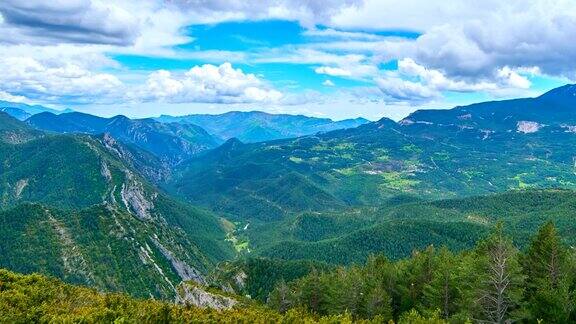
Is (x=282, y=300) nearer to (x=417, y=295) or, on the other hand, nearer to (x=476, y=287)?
(x=417, y=295)

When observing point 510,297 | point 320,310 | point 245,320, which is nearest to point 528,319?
point 510,297

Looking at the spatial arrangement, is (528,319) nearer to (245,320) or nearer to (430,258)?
(430,258)

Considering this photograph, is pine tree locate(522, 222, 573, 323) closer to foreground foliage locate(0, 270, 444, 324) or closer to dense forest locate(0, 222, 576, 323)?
dense forest locate(0, 222, 576, 323)

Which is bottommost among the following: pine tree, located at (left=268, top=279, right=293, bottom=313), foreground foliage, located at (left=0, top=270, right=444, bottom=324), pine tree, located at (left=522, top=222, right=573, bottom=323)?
pine tree, located at (left=268, top=279, right=293, bottom=313)

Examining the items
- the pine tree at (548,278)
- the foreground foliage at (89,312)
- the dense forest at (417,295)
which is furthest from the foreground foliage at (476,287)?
the foreground foliage at (89,312)

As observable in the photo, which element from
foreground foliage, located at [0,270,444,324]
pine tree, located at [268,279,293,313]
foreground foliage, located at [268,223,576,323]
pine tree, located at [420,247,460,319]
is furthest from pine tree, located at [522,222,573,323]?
pine tree, located at [268,279,293,313]

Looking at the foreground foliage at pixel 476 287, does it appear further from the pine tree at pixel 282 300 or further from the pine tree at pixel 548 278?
the pine tree at pixel 282 300

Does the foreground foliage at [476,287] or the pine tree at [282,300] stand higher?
the foreground foliage at [476,287]

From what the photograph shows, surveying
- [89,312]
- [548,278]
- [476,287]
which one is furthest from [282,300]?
A: [548,278]
